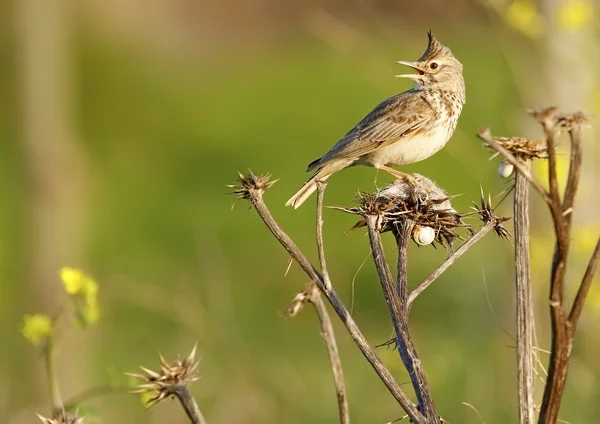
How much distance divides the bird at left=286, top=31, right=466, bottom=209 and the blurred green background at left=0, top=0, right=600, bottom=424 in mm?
259

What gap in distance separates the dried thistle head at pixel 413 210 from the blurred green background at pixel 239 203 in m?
0.20

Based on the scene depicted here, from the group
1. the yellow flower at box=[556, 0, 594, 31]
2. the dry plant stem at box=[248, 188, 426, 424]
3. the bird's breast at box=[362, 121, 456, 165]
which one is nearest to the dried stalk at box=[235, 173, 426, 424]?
the dry plant stem at box=[248, 188, 426, 424]

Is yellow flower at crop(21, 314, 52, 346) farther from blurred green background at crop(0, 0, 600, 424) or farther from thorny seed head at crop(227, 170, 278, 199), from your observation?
thorny seed head at crop(227, 170, 278, 199)

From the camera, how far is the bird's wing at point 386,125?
3.83 m

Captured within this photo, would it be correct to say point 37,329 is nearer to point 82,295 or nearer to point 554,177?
point 82,295

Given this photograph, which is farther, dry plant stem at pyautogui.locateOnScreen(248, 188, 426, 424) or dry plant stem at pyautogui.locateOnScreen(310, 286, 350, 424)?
dry plant stem at pyautogui.locateOnScreen(310, 286, 350, 424)

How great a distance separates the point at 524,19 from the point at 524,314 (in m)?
3.73

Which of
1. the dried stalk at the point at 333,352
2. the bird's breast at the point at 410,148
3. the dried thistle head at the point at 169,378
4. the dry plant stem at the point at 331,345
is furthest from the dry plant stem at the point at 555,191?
the bird's breast at the point at 410,148

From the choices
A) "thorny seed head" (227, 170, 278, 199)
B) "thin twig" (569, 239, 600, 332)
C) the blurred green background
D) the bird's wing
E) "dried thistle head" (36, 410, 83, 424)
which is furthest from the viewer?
the blurred green background

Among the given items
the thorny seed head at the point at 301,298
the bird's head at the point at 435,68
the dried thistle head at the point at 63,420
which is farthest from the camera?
the bird's head at the point at 435,68

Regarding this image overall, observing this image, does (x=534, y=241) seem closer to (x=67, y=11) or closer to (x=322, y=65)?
(x=67, y=11)

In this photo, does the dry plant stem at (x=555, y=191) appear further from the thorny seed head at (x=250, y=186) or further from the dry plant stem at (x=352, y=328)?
the thorny seed head at (x=250, y=186)

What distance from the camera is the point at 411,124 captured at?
13.0 feet

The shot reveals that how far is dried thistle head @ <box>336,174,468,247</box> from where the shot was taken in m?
2.43
